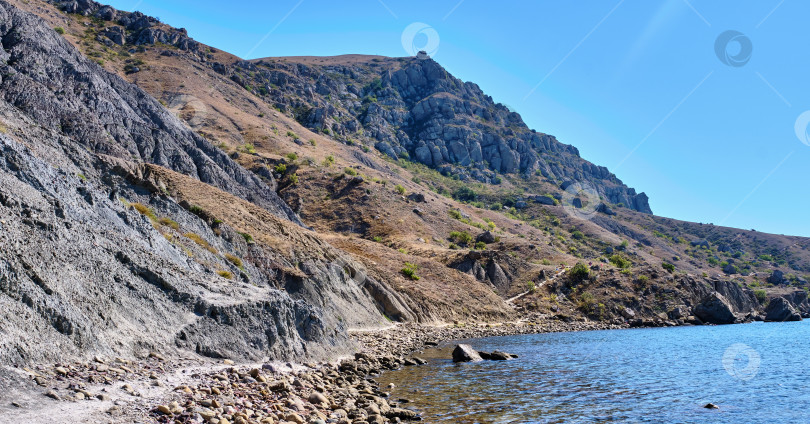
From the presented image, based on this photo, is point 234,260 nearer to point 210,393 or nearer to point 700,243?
point 210,393

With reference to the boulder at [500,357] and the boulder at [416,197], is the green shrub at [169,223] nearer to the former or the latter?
the boulder at [500,357]

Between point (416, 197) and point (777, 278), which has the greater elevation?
point (416, 197)

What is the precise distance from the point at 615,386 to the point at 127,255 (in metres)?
23.8

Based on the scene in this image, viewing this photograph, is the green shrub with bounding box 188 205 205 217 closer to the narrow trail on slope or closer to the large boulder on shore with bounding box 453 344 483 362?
the large boulder on shore with bounding box 453 344 483 362

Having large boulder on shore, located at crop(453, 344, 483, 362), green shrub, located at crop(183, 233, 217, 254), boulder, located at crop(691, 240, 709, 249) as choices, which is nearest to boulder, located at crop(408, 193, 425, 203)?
green shrub, located at crop(183, 233, 217, 254)

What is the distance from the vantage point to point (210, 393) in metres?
14.3

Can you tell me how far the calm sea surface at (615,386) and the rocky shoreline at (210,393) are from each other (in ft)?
8.09

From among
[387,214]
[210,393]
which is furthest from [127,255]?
[387,214]

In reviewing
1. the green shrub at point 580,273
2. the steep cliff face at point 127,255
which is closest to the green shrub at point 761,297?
the green shrub at point 580,273

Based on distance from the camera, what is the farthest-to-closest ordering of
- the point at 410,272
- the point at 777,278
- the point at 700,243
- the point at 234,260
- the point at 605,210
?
the point at 605,210, the point at 700,243, the point at 777,278, the point at 410,272, the point at 234,260

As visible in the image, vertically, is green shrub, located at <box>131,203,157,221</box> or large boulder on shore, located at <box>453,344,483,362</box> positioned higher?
green shrub, located at <box>131,203,157,221</box>

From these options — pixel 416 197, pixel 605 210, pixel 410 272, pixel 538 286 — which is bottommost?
pixel 538 286

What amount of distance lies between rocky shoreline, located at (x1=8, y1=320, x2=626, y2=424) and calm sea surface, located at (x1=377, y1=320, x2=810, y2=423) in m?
2.47

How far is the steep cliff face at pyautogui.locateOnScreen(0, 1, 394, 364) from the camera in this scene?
1489 centimetres
